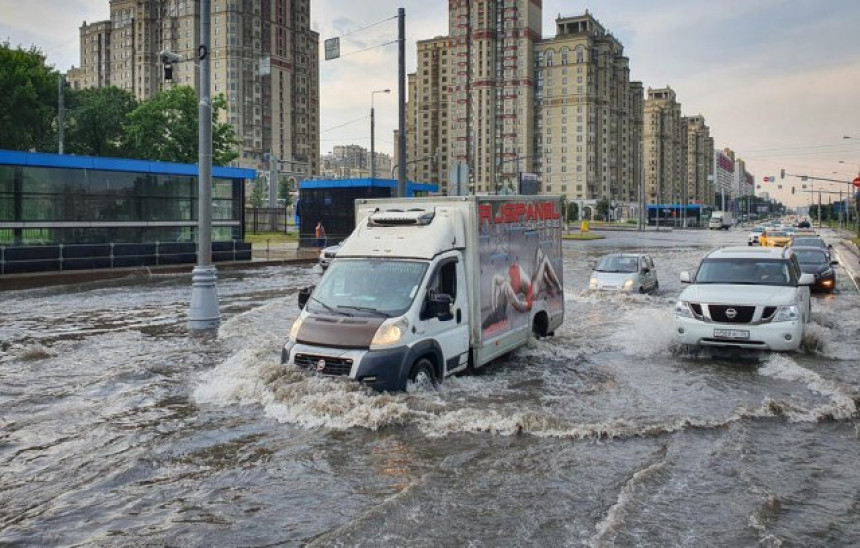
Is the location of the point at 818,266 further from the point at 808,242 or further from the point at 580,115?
the point at 580,115

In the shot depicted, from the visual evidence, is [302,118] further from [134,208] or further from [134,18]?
[134,208]

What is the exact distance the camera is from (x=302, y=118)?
160 m

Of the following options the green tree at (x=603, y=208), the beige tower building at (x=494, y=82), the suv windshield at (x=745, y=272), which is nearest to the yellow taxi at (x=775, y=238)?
the suv windshield at (x=745, y=272)

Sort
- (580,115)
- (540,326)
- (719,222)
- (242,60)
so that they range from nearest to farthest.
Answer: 1. (540,326)
2. (719,222)
3. (242,60)
4. (580,115)

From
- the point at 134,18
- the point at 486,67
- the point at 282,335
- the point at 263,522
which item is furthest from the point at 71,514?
the point at 134,18

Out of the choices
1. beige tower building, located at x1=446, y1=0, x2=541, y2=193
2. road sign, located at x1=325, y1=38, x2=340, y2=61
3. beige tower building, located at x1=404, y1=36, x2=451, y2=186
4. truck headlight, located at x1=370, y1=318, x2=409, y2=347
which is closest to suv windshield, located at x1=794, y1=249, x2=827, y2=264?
road sign, located at x1=325, y1=38, x2=340, y2=61

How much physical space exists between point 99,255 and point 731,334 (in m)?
24.2

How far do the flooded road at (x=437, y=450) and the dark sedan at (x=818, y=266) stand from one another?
10581mm

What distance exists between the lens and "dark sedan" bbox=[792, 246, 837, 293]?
76.2ft

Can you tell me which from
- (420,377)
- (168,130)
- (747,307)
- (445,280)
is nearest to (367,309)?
(420,377)

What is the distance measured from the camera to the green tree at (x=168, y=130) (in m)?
60.9

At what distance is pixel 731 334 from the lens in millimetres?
12070

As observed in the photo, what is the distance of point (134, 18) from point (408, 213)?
168 m

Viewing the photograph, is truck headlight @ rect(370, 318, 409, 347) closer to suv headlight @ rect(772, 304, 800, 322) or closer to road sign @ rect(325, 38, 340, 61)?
suv headlight @ rect(772, 304, 800, 322)
